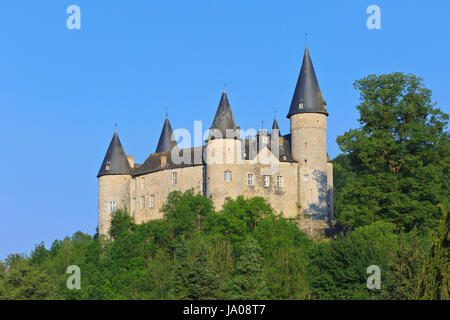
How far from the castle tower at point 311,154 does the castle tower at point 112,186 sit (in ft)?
40.6

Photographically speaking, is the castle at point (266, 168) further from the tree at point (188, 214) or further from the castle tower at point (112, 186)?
the tree at point (188, 214)

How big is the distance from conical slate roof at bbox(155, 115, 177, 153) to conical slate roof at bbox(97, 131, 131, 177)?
16.2 feet

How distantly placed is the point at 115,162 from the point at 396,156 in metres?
21.4

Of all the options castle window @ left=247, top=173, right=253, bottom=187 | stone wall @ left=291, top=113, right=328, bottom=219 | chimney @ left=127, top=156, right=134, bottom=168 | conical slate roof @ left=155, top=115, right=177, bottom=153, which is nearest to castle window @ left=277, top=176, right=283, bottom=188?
stone wall @ left=291, top=113, right=328, bottom=219

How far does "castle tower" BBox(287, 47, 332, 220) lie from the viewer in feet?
174

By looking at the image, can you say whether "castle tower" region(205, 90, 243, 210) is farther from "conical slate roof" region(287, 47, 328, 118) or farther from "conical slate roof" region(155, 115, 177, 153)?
"conical slate roof" region(155, 115, 177, 153)

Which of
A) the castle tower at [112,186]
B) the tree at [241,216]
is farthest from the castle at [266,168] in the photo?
the tree at [241,216]

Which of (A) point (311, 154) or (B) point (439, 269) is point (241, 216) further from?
(B) point (439, 269)

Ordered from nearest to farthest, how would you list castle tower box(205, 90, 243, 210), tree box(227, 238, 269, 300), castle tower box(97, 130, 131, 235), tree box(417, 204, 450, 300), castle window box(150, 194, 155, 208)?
tree box(417, 204, 450, 300) < tree box(227, 238, 269, 300) < castle tower box(205, 90, 243, 210) < castle window box(150, 194, 155, 208) < castle tower box(97, 130, 131, 235)

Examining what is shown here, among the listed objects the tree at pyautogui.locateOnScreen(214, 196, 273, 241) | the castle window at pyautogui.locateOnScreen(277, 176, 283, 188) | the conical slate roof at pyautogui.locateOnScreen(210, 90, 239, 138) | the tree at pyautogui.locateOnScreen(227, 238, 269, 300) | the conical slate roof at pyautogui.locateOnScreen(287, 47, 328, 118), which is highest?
the conical slate roof at pyautogui.locateOnScreen(287, 47, 328, 118)

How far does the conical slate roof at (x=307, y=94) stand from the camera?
53.3 meters

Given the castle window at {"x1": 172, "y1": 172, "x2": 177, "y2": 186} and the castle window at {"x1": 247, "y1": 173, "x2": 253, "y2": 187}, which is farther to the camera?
the castle window at {"x1": 172, "y1": 172, "x2": 177, "y2": 186}
